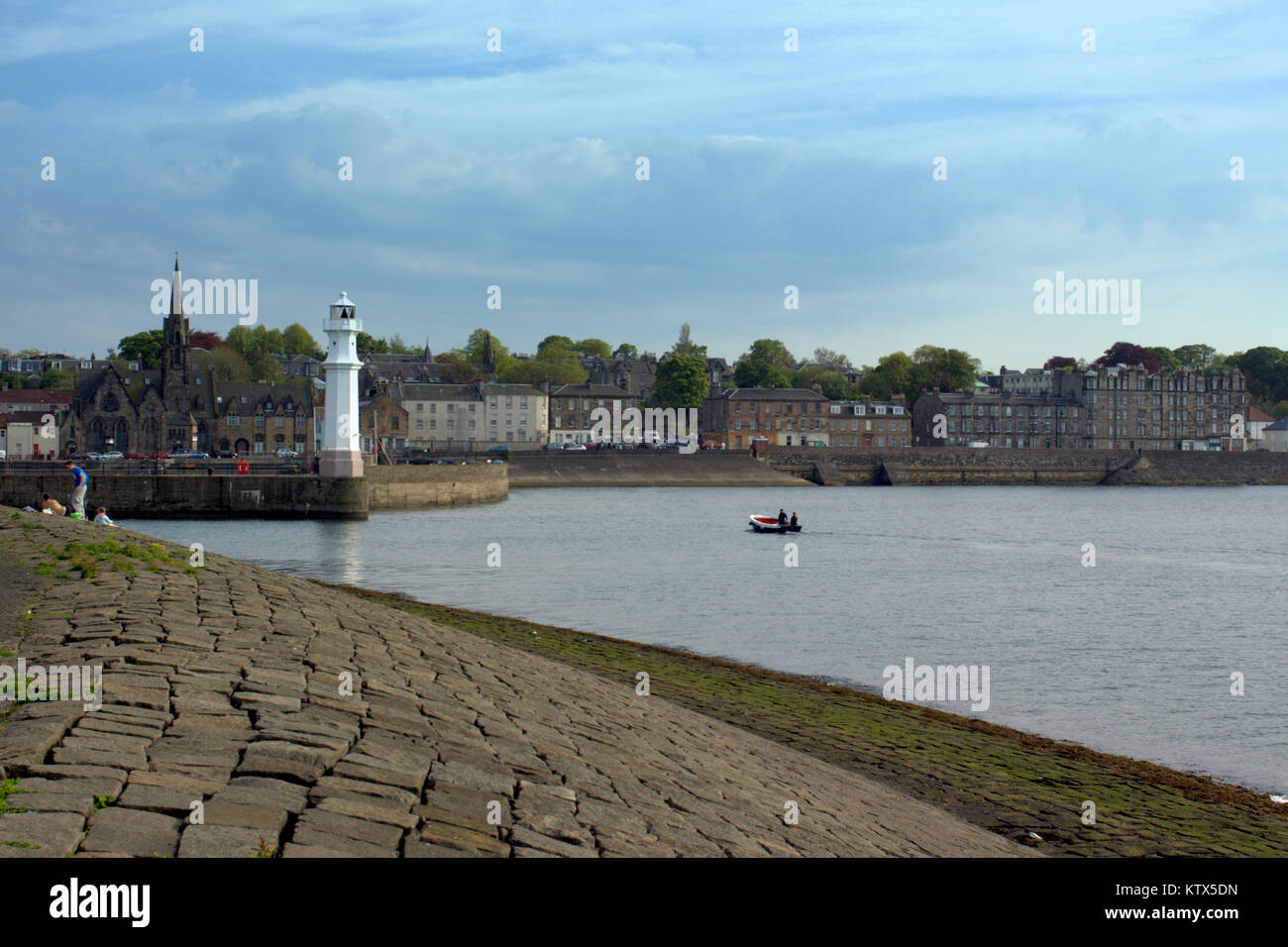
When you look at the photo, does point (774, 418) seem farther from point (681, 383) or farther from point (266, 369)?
point (266, 369)

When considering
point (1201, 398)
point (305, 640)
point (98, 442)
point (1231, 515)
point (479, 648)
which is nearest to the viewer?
point (305, 640)

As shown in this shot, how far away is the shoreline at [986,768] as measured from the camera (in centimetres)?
1348

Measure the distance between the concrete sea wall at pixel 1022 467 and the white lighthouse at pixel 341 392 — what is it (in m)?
79.4

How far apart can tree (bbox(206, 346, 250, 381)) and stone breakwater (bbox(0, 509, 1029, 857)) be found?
15450 cm

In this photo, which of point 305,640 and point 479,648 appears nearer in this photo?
point 305,640

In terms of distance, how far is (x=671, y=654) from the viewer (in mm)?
25625

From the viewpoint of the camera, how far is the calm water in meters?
23.5

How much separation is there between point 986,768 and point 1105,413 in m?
186

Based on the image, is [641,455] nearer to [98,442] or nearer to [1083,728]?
[98,442]

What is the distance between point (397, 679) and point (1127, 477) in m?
169

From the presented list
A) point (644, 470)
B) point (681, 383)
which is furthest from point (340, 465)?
point (681, 383)
